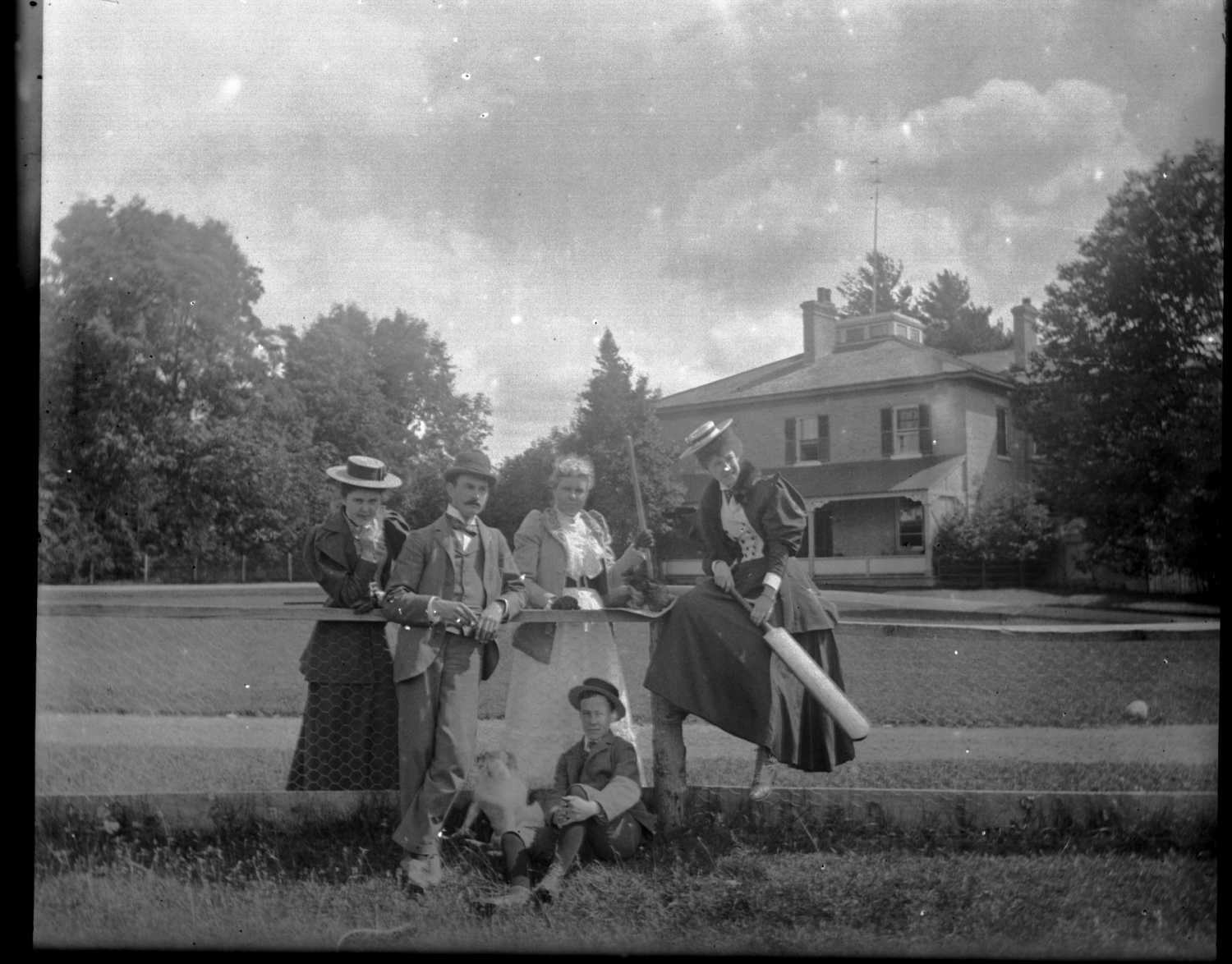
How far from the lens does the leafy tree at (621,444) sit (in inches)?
197

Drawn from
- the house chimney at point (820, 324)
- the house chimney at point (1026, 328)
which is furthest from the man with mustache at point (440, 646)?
the house chimney at point (1026, 328)

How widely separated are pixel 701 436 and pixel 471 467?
3.35 ft

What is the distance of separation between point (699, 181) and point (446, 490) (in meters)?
1.79

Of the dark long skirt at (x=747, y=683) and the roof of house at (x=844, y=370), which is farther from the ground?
the roof of house at (x=844, y=370)

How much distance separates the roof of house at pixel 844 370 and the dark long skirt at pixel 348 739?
73.4 inches

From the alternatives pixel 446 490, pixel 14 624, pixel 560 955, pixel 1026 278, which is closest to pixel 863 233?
pixel 1026 278

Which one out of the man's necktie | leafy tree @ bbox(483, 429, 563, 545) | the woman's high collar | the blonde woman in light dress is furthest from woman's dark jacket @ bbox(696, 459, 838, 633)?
the man's necktie

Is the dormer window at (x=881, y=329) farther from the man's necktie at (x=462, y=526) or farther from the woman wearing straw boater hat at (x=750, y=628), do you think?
the man's necktie at (x=462, y=526)

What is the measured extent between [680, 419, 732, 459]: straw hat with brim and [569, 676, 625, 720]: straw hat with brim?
1.05 metres

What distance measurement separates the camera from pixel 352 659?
5059 mm

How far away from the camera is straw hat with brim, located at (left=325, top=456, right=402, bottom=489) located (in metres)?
5.08

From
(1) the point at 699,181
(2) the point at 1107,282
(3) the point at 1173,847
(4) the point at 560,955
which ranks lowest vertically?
(4) the point at 560,955

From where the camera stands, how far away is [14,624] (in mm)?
5438

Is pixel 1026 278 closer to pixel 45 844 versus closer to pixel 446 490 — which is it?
pixel 446 490
